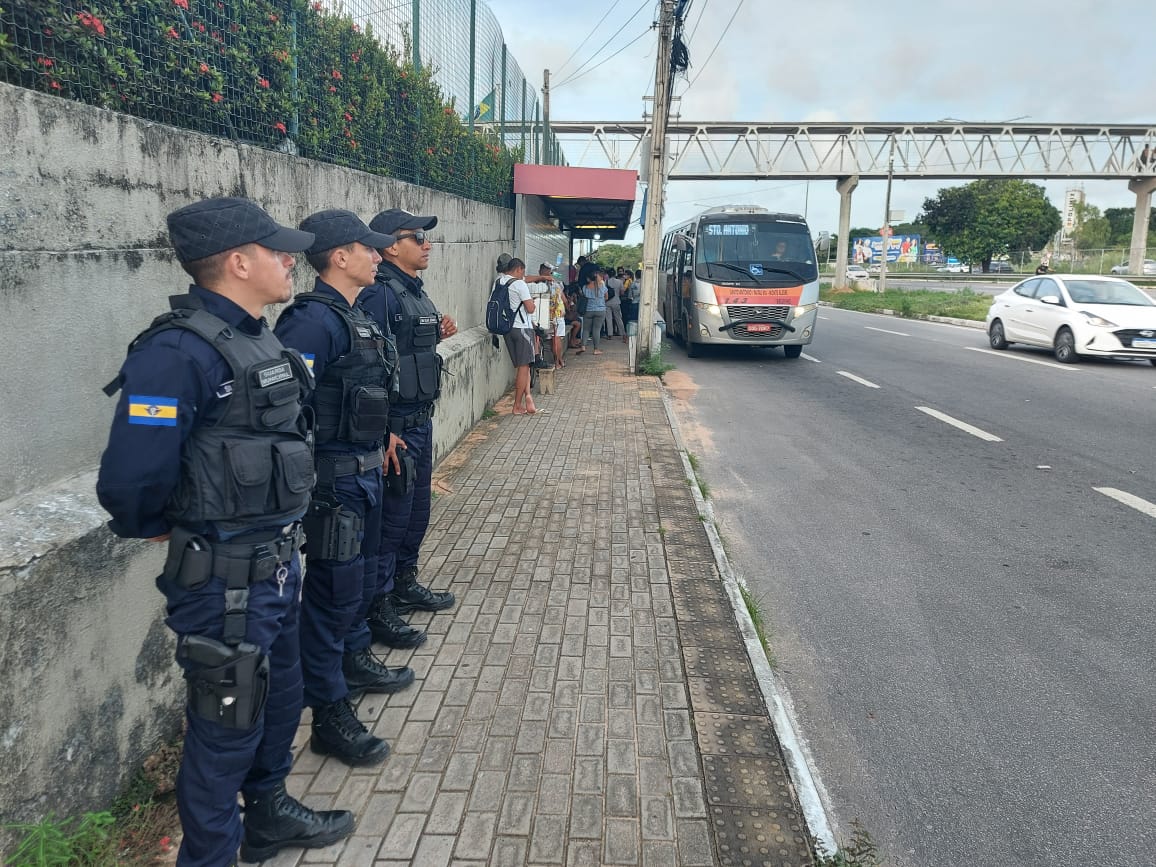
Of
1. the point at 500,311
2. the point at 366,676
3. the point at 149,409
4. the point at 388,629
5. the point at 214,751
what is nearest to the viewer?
the point at 149,409

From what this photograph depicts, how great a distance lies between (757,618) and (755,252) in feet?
39.9

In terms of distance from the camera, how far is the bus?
14938 millimetres

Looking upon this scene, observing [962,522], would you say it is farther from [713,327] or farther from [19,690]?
[713,327]

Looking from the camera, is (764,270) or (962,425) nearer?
(962,425)

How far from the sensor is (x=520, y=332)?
9.30 m

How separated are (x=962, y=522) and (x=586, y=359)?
10.6 metres

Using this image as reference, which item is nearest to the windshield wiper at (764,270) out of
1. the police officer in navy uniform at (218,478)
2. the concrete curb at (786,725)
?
the concrete curb at (786,725)

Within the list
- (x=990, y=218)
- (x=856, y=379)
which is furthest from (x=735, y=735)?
(x=990, y=218)

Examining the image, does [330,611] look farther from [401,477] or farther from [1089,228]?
[1089,228]

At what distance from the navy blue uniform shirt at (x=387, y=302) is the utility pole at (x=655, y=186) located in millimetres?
9962

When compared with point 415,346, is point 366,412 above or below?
below

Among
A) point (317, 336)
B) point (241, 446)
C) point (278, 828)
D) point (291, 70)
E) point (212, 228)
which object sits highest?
point (291, 70)

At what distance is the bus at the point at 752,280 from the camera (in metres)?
14.9

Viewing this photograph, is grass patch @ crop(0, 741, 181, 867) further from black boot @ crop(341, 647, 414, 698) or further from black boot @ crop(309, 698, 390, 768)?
black boot @ crop(341, 647, 414, 698)
